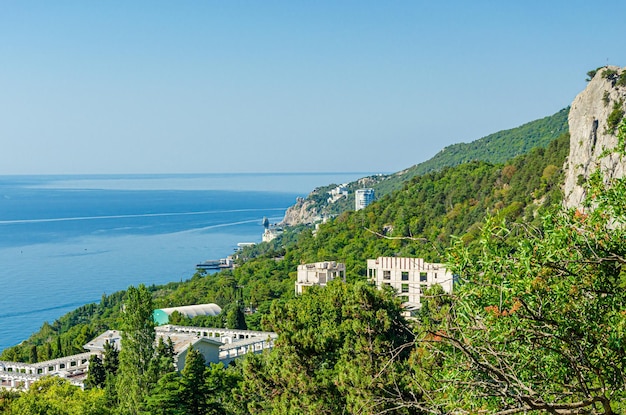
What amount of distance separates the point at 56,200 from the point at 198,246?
2717 inches

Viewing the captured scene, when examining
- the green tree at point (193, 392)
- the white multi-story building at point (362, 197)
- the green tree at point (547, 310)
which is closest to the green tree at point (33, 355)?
the green tree at point (193, 392)

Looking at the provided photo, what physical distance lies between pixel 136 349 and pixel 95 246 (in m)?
56.8

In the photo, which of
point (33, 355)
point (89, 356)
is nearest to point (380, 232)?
point (89, 356)

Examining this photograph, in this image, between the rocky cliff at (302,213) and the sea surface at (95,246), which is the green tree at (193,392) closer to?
the sea surface at (95,246)

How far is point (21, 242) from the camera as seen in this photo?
70438mm

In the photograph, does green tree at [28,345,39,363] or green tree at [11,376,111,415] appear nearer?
green tree at [11,376,111,415]

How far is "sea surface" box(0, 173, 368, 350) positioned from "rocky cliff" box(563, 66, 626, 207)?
2586 cm

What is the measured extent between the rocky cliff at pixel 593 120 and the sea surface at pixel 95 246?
84.9 feet

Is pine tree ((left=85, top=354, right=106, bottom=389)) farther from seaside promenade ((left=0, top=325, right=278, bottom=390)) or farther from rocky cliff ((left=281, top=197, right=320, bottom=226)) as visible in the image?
rocky cliff ((left=281, top=197, right=320, bottom=226))

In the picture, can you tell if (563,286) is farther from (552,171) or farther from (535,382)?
(552,171)

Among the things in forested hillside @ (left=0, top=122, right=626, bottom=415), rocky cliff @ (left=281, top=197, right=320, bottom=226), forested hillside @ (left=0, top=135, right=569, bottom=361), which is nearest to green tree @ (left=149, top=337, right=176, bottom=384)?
forested hillside @ (left=0, top=122, right=626, bottom=415)

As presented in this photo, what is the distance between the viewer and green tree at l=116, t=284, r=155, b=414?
12164 mm

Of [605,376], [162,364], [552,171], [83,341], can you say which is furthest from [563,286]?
[552,171]

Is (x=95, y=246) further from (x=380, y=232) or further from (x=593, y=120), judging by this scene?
(x=593, y=120)
